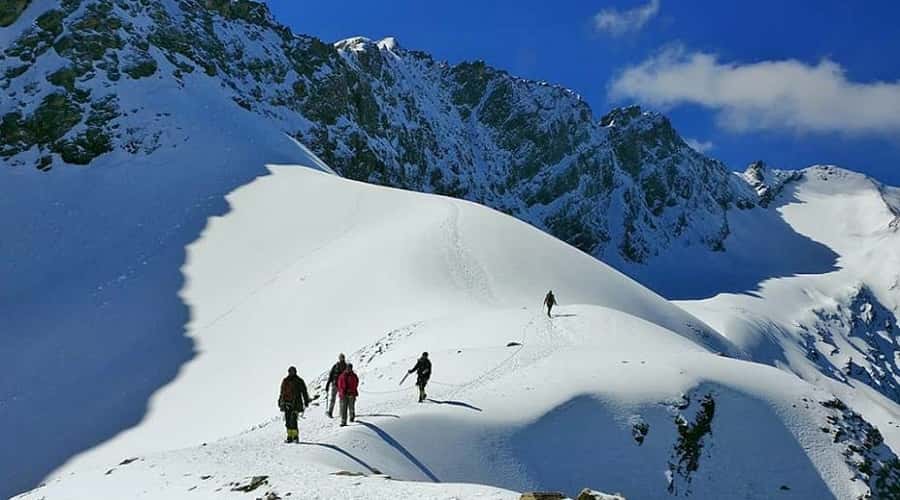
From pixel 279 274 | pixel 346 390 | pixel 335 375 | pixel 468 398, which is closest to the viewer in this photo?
pixel 346 390

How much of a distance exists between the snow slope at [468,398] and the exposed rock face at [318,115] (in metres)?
28.6

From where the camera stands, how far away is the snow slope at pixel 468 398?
16406mm

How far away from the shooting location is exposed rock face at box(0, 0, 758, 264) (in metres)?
67.1

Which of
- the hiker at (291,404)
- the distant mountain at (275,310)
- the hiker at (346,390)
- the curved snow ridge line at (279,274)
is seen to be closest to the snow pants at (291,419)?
the hiker at (291,404)

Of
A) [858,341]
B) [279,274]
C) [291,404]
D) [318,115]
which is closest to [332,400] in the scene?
[291,404]

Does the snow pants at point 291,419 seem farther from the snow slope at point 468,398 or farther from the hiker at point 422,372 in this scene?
the hiker at point 422,372

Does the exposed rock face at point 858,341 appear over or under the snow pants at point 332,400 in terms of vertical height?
over

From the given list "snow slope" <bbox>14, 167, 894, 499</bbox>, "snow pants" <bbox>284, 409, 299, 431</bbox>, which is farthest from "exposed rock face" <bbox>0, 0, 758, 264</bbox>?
"snow pants" <bbox>284, 409, 299, 431</bbox>

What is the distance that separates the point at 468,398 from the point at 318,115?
297 feet

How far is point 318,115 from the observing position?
347ft

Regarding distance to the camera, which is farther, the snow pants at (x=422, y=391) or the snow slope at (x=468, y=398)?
the snow pants at (x=422, y=391)

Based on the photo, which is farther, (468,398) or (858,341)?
(858,341)

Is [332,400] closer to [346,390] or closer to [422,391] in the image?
[346,390]

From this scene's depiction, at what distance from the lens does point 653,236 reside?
619ft
